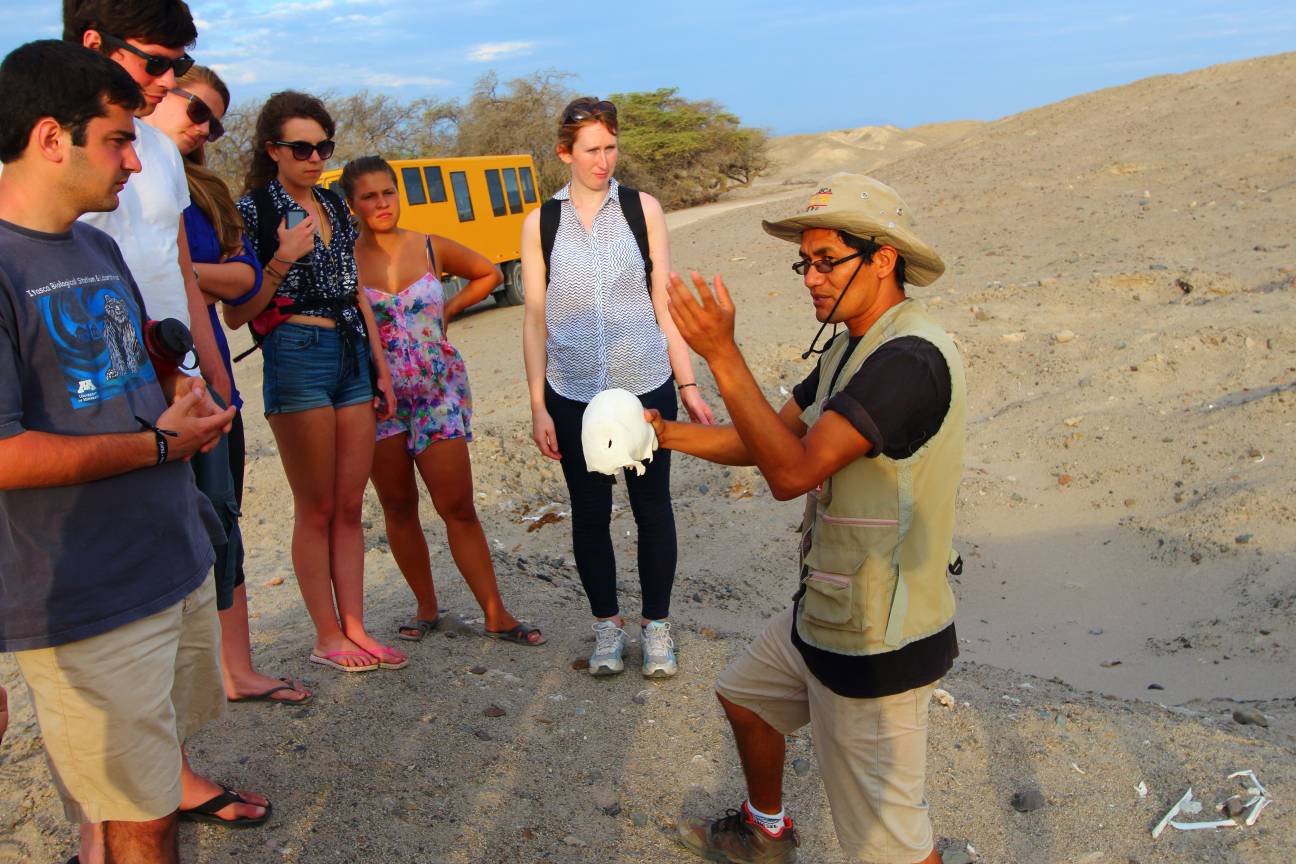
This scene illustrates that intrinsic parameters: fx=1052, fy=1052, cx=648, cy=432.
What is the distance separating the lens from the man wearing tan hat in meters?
2.31

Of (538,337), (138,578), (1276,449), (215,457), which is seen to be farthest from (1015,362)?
(138,578)

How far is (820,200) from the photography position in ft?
8.26

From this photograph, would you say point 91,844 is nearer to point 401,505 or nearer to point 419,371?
point 401,505

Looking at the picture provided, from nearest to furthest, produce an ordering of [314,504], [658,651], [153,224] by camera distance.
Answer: [153,224] → [314,504] → [658,651]

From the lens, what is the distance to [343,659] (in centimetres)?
410

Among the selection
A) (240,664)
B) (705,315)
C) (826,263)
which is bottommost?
(240,664)

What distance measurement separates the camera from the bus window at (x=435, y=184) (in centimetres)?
1644

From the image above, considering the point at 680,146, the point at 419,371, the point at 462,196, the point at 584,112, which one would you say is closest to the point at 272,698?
the point at 419,371

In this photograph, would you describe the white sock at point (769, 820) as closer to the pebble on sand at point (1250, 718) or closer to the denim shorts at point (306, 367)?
the denim shorts at point (306, 367)

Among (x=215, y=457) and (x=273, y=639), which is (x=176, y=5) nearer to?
(x=215, y=457)

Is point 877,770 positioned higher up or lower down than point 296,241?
lower down

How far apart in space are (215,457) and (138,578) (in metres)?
0.96

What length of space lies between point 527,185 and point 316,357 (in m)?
15.6

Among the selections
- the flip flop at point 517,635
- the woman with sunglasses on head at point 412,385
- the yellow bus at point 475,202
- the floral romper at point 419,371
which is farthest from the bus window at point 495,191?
the flip flop at point 517,635
